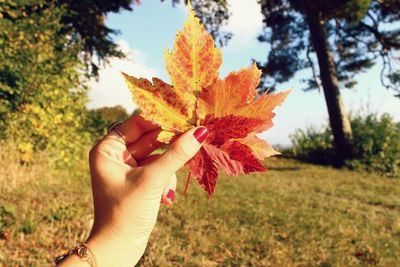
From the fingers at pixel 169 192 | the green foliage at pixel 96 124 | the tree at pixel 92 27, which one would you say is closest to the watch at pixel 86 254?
the fingers at pixel 169 192

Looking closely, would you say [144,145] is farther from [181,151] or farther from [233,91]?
[233,91]

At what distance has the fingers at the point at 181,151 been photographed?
44.1 inches

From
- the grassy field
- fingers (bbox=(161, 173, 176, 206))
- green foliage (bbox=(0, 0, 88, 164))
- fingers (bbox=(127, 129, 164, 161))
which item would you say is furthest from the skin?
green foliage (bbox=(0, 0, 88, 164))

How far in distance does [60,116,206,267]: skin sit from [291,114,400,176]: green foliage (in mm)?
11030

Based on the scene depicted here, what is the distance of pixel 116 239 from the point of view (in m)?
1.52

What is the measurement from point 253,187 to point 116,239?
21.3ft

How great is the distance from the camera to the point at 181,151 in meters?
1.19

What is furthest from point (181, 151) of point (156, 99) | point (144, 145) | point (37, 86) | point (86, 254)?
point (37, 86)

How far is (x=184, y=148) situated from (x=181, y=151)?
32 millimetres

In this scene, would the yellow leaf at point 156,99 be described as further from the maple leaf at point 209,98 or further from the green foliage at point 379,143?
the green foliage at point 379,143

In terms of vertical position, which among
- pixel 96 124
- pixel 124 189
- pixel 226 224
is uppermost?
pixel 124 189

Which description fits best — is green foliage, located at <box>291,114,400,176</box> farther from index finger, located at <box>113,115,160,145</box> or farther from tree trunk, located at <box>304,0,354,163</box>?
index finger, located at <box>113,115,160,145</box>

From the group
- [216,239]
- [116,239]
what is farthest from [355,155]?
[116,239]

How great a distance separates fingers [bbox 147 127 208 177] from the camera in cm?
112
